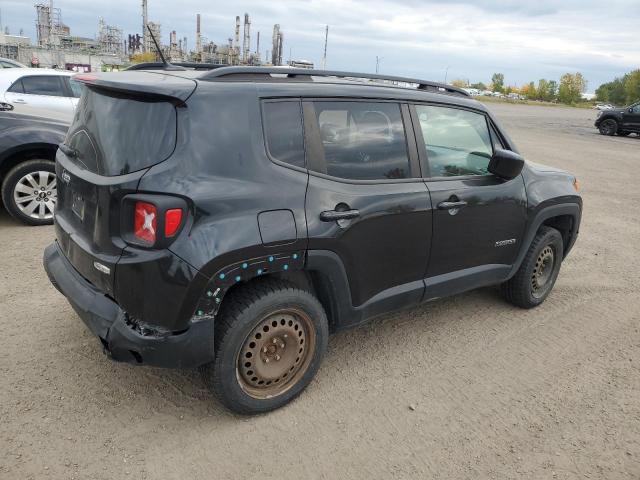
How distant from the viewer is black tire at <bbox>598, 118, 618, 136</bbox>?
2469 cm

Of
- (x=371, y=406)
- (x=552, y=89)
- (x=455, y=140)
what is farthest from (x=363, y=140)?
(x=552, y=89)

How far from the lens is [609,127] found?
82.0ft

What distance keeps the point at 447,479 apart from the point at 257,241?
1.48 metres

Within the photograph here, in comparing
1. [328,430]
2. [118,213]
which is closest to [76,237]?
[118,213]

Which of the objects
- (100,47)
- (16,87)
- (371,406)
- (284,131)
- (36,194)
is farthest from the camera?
(100,47)

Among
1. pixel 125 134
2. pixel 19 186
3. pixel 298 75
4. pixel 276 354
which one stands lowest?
pixel 276 354

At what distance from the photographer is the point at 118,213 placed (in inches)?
97.7

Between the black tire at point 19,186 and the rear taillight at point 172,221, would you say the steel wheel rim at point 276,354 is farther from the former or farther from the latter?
the black tire at point 19,186

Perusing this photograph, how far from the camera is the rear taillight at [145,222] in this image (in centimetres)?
238

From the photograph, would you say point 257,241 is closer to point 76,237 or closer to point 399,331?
point 76,237

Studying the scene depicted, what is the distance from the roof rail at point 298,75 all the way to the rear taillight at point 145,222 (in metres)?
0.74

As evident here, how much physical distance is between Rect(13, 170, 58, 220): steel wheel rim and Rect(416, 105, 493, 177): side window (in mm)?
4278

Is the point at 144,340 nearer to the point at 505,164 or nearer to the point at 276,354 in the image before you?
the point at 276,354

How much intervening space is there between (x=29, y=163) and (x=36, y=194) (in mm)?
359
